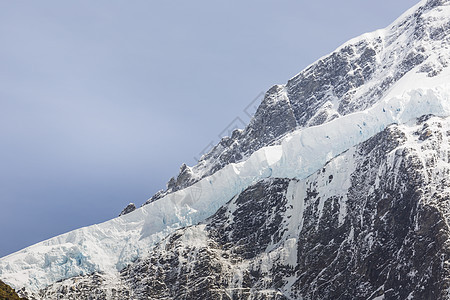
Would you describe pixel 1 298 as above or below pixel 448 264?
above

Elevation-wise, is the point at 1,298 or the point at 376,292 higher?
the point at 1,298

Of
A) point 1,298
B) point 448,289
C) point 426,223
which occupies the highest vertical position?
point 1,298

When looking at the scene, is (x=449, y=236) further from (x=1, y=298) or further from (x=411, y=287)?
(x=1, y=298)

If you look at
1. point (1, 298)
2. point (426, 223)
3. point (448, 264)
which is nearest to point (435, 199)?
point (426, 223)

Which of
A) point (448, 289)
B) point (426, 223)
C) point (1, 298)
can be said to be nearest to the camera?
point (1, 298)

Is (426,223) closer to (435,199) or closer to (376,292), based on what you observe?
(435,199)

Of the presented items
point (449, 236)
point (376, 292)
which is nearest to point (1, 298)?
point (376, 292)

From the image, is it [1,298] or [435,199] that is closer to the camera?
[1,298]

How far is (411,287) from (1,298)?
93.0 m

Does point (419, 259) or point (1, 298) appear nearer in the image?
point (1, 298)

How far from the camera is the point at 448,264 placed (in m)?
185

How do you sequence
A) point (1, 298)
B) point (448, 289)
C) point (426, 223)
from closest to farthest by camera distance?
1. point (1, 298)
2. point (448, 289)
3. point (426, 223)

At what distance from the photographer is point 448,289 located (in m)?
181

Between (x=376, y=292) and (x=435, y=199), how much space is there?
27.2 metres
